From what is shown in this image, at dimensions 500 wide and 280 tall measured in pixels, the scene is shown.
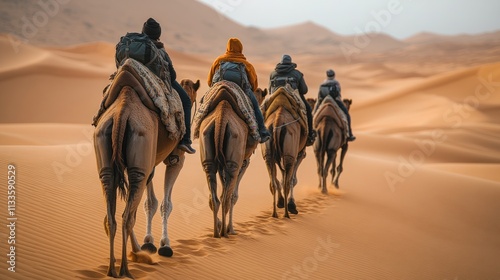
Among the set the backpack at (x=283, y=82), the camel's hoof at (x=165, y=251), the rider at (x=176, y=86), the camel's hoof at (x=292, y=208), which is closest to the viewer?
the camel's hoof at (x=165, y=251)

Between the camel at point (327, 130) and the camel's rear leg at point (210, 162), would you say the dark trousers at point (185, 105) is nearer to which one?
the camel's rear leg at point (210, 162)

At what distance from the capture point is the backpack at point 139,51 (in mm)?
7168

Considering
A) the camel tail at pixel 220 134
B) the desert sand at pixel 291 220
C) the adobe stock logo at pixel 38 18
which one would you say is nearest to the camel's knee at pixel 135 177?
the desert sand at pixel 291 220

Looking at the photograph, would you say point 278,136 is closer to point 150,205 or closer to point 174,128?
point 150,205

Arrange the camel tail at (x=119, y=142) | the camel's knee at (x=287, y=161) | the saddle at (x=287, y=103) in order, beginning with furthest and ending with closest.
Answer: the saddle at (x=287, y=103), the camel's knee at (x=287, y=161), the camel tail at (x=119, y=142)

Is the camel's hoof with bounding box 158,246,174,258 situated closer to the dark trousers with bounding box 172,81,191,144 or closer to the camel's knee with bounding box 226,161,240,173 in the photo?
the dark trousers with bounding box 172,81,191,144

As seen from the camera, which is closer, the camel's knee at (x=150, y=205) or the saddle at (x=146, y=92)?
the saddle at (x=146, y=92)

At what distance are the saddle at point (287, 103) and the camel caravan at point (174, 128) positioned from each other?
0.8 inches

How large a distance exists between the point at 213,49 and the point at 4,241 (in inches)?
4587

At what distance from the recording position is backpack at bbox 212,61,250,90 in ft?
31.4

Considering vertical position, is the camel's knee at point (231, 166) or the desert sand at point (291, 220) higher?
the camel's knee at point (231, 166)

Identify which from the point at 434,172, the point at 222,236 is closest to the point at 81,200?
the point at 222,236

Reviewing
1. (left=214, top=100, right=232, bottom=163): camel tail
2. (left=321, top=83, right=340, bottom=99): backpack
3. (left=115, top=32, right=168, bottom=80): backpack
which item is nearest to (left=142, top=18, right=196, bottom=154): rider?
(left=115, top=32, right=168, bottom=80): backpack

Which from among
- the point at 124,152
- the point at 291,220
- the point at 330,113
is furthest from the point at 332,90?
the point at 124,152
